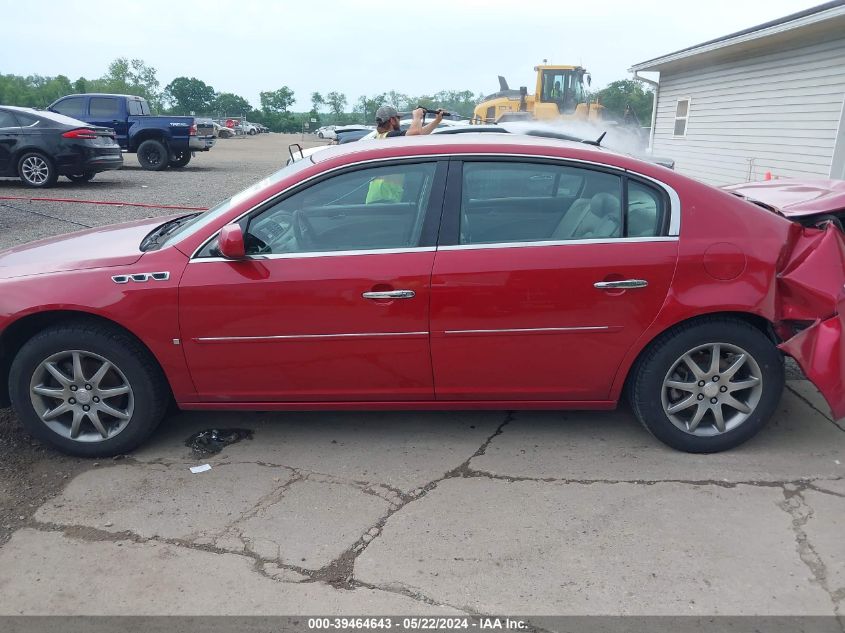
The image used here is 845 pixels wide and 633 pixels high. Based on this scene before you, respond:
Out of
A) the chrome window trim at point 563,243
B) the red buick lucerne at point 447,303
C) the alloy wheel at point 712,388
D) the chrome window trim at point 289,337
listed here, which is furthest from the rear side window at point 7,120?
the alloy wheel at point 712,388

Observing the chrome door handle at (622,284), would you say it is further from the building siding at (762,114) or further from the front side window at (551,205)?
the building siding at (762,114)

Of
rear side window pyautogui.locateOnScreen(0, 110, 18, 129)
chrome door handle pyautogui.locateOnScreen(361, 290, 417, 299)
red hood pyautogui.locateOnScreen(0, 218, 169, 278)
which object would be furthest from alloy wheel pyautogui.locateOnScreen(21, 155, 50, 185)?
chrome door handle pyautogui.locateOnScreen(361, 290, 417, 299)

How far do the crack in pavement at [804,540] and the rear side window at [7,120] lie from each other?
13861 millimetres

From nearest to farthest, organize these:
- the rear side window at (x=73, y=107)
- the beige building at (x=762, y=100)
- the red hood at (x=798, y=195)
Answer: the red hood at (x=798, y=195) < the beige building at (x=762, y=100) < the rear side window at (x=73, y=107)

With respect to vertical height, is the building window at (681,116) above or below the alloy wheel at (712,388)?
above

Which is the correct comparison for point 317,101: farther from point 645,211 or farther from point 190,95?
point 645,211

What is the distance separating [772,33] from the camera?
11.2 m

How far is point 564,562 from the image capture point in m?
2.76

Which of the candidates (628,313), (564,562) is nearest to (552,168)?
(628,313)

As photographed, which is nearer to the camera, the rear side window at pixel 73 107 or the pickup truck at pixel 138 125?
the rear side window at pixel 73 107

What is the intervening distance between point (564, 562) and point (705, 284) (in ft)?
5.09

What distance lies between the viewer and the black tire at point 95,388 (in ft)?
11.4

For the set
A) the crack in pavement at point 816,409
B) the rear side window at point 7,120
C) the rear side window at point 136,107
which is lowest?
the crack in pavement at point 816,409

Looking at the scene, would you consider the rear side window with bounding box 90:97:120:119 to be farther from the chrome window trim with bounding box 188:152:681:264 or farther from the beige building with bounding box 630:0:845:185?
the chrome window trim with bounding box 188:152:681:264
